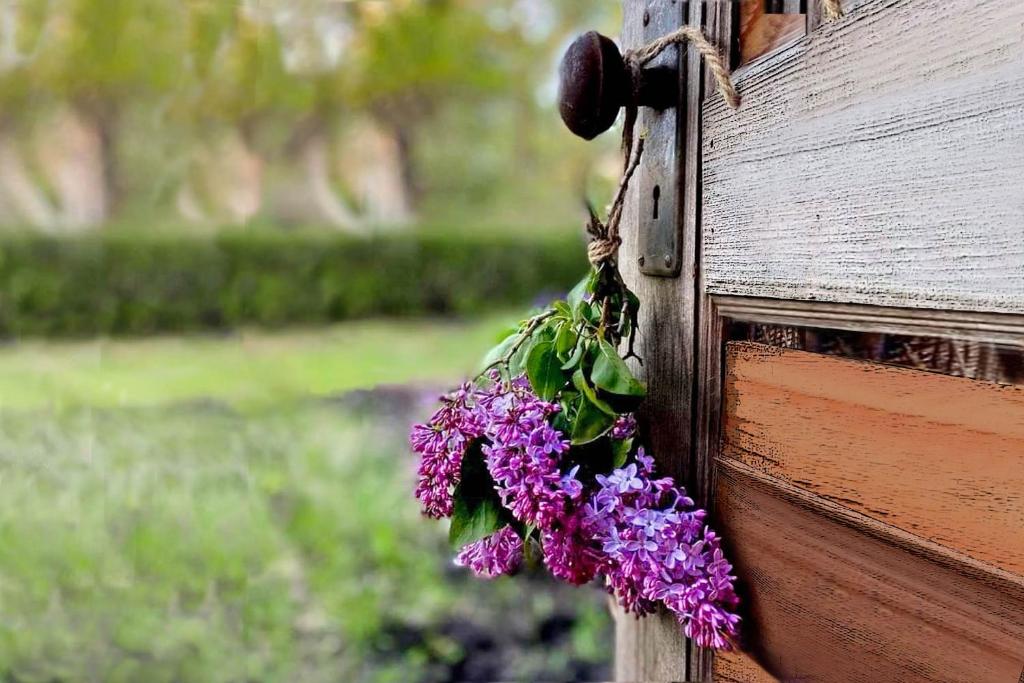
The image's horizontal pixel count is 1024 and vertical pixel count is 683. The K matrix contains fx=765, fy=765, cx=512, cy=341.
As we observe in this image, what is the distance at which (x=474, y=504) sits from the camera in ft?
1.93

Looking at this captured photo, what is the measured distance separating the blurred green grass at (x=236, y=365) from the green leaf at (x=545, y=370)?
1.73 metres

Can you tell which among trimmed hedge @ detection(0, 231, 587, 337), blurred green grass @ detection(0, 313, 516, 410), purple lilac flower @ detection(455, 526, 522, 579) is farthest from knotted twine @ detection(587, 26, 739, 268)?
trimmed hedge @ detection(0, 231, 587, 337)

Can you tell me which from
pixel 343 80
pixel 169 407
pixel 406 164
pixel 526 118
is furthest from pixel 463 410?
pixel 526 118

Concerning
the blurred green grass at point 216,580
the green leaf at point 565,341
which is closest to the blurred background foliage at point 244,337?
the blurred green grass at point 216,580

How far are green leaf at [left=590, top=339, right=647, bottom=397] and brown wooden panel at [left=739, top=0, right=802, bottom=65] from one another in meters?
0.23

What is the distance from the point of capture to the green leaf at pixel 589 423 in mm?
557

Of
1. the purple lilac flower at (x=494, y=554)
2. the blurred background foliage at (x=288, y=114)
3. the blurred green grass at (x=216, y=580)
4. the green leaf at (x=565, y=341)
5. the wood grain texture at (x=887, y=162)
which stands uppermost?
the blurred background foliage at (x=288, y=114)

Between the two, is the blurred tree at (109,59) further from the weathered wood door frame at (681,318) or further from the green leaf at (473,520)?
the green leaf at (473,520)

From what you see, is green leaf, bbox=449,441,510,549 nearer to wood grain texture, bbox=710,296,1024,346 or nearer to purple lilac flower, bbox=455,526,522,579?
purple lilac flower, bbox=455,526,522,579

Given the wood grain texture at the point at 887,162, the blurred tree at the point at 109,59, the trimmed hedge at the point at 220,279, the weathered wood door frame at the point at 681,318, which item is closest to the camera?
the wood grain texture at the point at 887,162

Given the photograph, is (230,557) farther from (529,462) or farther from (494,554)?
(529,462)

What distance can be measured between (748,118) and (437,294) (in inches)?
162

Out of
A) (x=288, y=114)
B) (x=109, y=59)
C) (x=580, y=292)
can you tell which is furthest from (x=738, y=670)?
(x=288, y=114)

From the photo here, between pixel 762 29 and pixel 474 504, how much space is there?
1.29 feet
